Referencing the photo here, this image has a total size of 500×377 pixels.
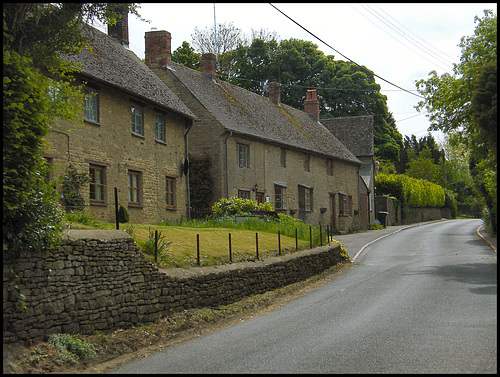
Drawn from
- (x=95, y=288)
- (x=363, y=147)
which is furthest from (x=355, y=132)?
(x=95, y=288)

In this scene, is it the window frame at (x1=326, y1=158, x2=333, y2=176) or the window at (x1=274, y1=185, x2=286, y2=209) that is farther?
the window frame at (x1=326, y1=158, x2=333, y2=176)

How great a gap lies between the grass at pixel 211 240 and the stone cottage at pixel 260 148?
241 inches

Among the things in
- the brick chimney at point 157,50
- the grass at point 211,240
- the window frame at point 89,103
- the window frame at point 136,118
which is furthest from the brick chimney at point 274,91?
the window frame at point 89,103

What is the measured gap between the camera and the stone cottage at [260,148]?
31.3m

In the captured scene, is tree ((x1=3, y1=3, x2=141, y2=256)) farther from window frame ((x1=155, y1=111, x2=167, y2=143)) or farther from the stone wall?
window frame ((x1=155, y1=111, x2=167, y2=143))

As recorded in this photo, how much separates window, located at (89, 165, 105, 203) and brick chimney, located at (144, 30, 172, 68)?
484 inches

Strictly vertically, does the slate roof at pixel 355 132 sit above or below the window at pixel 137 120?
above

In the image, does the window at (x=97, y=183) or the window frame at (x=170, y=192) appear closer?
the window at (x=97, y=183)

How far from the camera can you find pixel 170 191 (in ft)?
87.9

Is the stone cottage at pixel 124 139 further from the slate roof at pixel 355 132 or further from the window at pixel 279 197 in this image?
the slate roof at pixel 355 132

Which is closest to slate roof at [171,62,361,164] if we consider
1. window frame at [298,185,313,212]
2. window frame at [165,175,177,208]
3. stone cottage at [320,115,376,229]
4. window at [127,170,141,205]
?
window frame at [298,185,313,212]

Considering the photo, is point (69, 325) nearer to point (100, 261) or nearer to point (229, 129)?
point (100, 261)

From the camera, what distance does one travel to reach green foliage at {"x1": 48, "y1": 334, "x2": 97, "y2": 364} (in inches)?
345

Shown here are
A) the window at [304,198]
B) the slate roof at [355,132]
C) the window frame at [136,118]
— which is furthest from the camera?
the slate roof at [355,132]
